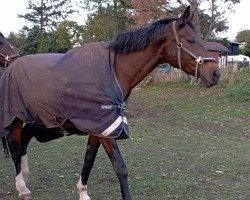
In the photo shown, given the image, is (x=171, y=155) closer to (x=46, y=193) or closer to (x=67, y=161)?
(x=67, y=161)

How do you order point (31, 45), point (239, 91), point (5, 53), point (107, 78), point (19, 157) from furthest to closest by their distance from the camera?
point (31, 45), point (239, 91), point (5, 53), point (19, 157), point (107, 78)

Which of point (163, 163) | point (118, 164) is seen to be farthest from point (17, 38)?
point (118, 164)

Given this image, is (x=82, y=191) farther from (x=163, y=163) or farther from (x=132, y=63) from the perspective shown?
(x=163, y=163)

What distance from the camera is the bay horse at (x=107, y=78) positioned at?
4.10 m

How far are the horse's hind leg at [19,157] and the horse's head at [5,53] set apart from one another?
0.87 metres

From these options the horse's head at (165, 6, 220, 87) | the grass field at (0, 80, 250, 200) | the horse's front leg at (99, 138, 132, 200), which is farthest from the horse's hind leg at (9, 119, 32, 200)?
the horse's head at (165, 6, 220, 87)

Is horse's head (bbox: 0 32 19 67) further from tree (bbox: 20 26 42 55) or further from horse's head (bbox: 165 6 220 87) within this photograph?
tree (bbox: 20 26 42 55)

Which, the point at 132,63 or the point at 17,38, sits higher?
the point at 132,63

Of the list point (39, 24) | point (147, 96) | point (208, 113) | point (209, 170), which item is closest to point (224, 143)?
point (209, 170)

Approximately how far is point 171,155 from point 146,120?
4.82 metres

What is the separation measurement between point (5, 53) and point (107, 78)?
1.95m

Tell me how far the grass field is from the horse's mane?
163cm

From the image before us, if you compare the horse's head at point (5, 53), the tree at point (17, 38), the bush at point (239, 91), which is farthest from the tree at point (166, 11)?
the tree at point (17, 38)

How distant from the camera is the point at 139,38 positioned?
430 centimetres
